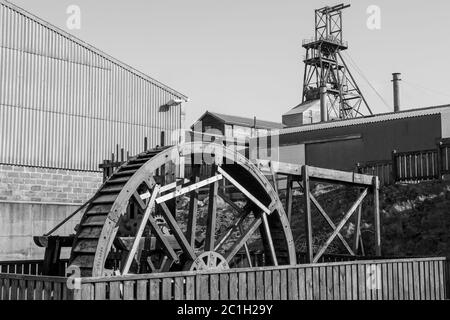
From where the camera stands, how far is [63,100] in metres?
23.2

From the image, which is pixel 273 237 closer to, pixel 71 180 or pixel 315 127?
pixel 71 180

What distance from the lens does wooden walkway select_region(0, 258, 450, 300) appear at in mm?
7727

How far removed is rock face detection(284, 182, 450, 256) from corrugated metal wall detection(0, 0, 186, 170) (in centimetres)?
849

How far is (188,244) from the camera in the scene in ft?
35.4

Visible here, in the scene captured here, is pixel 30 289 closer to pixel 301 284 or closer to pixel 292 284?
pixel 292 284

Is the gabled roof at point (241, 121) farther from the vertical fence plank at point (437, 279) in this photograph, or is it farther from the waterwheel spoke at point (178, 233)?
the waterwheel spoke at point (178, 233)

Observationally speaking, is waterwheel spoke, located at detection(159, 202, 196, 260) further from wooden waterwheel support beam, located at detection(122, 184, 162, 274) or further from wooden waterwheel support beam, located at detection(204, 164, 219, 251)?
wooden waterwheel support beam, located at detection(204, 164, 219, 251)

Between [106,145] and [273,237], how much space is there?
12870 millimetres

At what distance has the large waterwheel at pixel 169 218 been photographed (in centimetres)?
933

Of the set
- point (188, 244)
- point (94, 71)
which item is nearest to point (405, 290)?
point (188, 244)

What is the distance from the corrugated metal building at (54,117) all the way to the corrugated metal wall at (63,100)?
0.04 meters

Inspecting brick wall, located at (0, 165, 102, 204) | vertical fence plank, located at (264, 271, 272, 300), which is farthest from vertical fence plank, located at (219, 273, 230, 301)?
→ brick wall, located at (0, 165, 102, 204)

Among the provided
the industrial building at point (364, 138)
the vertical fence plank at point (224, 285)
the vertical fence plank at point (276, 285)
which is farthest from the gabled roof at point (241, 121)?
the vertical fence plank at point (224, 285)

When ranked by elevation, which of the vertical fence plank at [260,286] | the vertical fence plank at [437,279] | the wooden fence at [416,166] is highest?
the wooden fence at [416,166]
